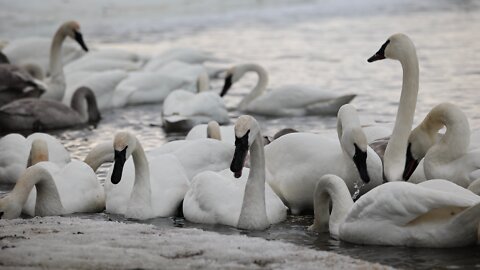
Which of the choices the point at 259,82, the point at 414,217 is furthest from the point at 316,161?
the point at 259,82

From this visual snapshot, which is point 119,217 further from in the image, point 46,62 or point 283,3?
point 283,3

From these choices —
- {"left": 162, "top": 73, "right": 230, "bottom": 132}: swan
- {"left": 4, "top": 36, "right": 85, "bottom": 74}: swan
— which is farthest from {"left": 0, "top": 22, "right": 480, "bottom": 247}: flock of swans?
{"left": 4, "top": 36, "right": 85, "bottom": 74}: swan

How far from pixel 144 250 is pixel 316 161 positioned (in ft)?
8.18

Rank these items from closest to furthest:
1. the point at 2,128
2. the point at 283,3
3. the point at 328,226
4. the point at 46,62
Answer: the point at 328,226
the point at 2,128
the point at 46,62
the point at 283,3

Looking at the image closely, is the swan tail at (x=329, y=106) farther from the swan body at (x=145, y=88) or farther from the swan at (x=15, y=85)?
the swan at (x=15, y=85)

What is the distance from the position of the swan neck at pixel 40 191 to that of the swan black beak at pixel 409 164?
2.68m

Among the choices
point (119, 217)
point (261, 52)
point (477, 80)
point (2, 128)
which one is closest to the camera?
point (119, 217)

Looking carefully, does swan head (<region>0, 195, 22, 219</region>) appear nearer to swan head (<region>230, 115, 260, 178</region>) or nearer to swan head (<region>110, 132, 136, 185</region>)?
swan head (<region>110, 132, 136, 185</region>)

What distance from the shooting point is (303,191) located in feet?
28.5

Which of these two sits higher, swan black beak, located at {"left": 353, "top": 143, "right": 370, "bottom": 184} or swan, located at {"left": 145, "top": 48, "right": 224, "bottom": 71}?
swan, located at {"left": 145, "top": 48, "right": 224, "bottom": 71}

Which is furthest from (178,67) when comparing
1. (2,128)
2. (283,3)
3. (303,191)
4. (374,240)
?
(283,3)

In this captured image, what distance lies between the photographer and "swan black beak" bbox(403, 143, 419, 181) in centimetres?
872

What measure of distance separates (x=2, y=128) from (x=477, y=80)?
6204 mm

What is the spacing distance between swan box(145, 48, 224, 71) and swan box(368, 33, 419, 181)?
7.59 m
